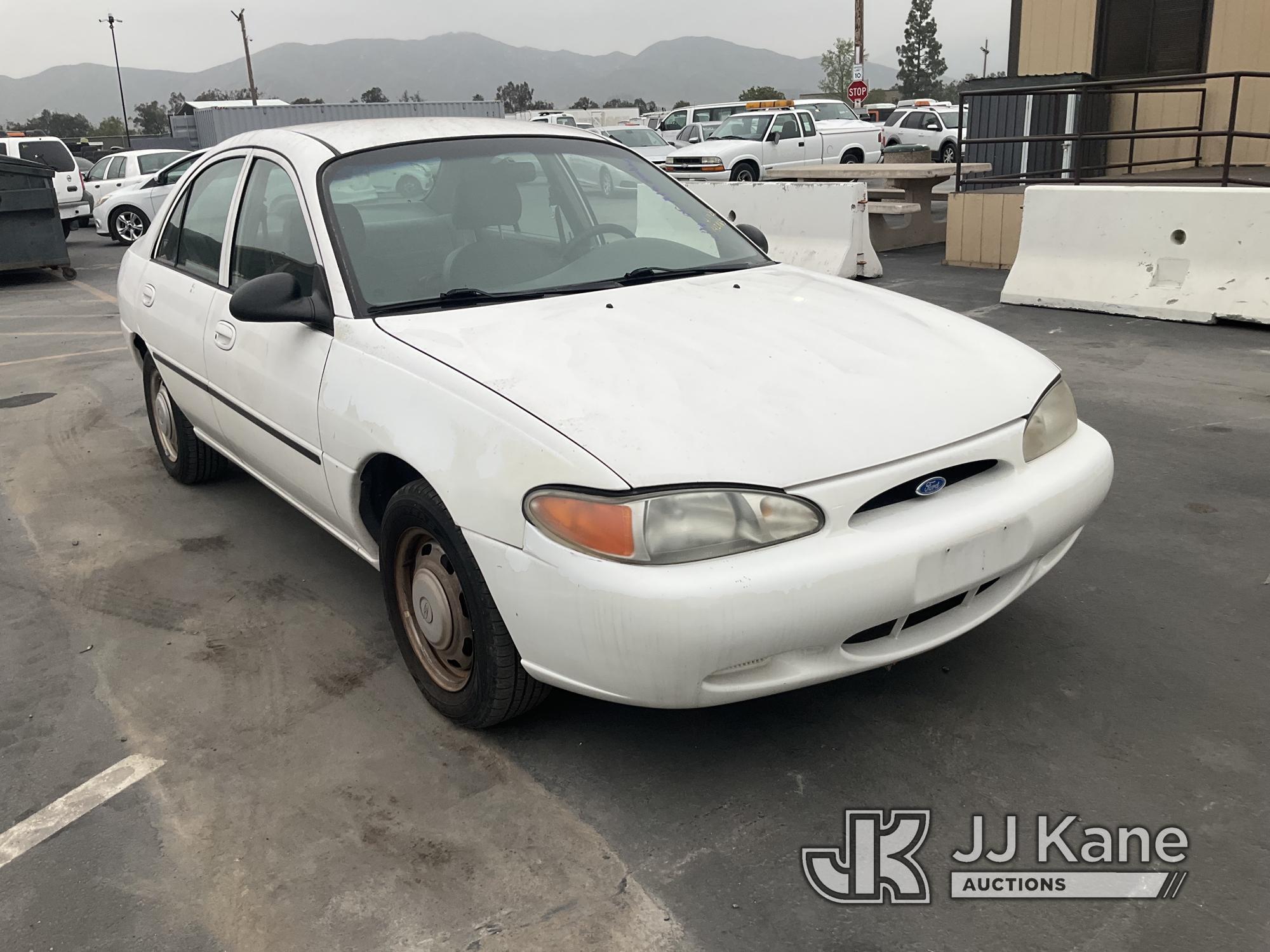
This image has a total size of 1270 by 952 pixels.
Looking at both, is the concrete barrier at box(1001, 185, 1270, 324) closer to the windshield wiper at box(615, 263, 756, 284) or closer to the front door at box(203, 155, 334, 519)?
the windshield wiper at box(615, 263, 756, 284)

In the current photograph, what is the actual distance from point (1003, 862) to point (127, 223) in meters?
18.6

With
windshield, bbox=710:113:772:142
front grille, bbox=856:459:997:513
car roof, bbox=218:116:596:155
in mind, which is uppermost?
windshield, bbox=710:113:772:142

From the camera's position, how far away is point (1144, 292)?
7.96 metres

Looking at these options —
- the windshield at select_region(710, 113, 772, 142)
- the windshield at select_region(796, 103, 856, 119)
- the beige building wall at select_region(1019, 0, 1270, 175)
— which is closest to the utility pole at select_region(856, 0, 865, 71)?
the windshield at select_region(796, 103, 856, 119)

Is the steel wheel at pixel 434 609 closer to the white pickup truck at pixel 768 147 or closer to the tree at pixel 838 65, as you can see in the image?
the white pickup truck at pixel 768 147

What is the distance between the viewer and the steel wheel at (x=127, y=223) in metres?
17.6

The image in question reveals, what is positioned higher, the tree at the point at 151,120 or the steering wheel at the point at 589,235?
the tree at the point at 151,120

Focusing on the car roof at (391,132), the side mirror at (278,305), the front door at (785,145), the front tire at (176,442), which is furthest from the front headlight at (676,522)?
the front door at (785,145)

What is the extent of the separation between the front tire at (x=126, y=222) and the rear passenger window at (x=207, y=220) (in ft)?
47.9

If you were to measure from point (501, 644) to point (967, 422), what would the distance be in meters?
1.31

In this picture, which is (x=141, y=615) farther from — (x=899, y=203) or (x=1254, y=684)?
(x=899, y=203)

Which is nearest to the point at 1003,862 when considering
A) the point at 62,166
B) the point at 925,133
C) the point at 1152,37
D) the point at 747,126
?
the point at 1152,37

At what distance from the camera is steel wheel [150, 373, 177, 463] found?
512cm

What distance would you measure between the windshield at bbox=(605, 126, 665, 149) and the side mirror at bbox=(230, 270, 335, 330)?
798 inches
